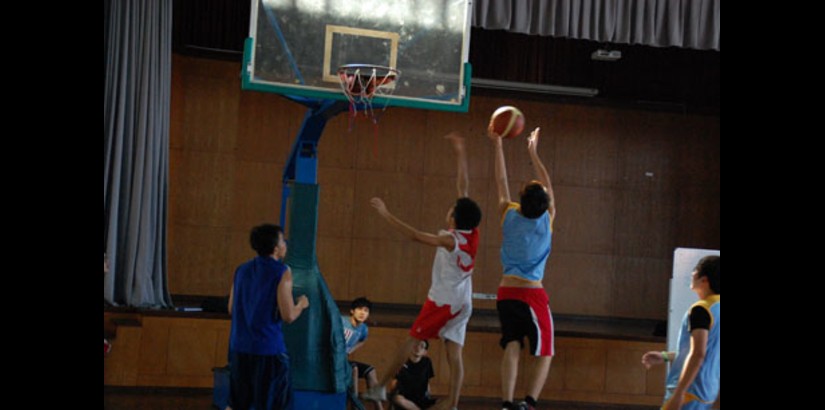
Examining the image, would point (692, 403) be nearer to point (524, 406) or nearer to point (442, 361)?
point (524, 406)

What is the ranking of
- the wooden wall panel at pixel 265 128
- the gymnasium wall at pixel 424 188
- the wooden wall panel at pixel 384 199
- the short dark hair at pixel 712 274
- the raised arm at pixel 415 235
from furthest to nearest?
the wooden wall panel at pixel 384 199 → the wooden wall panel at pixel 265 128 → the gymnasium wall at pixel 424 188 → the raised arm at pixel 415 235 → the short dark hair at pixel 712 274

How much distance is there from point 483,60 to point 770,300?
8.35m

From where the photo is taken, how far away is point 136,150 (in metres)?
8.81

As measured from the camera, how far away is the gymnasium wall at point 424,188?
1055 cm

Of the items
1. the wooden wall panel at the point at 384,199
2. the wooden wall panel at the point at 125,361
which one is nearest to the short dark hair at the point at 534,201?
the wooden wall panel at the point at 125,361

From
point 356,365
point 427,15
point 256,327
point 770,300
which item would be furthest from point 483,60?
point 770,300

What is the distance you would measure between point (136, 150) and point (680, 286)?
490cm

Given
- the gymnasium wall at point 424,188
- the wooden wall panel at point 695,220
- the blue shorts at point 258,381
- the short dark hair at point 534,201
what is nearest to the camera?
the blue shorts at point 258,381

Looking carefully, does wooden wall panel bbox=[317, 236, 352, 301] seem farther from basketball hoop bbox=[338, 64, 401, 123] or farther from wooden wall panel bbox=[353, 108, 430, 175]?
basketball hoop bbox=[338, 64, 401, 123]

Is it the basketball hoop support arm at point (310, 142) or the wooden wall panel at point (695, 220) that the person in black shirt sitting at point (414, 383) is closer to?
the basketball hoop support arm at point (310, 142)

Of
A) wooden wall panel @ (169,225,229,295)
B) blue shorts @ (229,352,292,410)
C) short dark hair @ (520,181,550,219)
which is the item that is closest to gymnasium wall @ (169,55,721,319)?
wooden wall panel @ (169,225,229,295)

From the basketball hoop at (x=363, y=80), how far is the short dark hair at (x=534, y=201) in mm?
1237

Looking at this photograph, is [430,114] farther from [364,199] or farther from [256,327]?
[256,327]

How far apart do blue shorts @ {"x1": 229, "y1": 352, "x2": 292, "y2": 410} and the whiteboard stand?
3.47 meters
